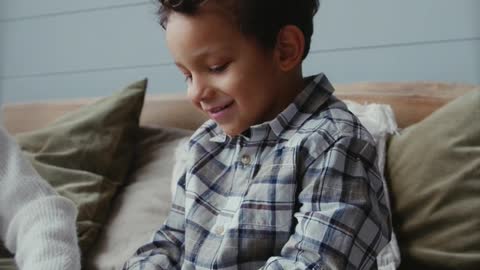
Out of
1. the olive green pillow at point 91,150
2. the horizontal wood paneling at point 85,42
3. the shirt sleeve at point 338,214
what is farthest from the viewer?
the horizontal wood paneling at point 85,42

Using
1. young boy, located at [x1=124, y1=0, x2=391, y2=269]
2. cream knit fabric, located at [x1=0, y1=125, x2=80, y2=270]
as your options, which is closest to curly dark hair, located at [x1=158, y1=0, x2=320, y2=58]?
young boy, located at [x1=124, y1=0, x2=391, y2=269]

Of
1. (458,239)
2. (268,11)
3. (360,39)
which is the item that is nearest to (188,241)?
(268,11)

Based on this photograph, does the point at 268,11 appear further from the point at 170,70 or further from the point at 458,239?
the point at 170,70

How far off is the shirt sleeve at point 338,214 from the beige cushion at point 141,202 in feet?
1.91

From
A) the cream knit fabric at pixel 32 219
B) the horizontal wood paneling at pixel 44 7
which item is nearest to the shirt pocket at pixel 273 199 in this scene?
the cream knit fabric at pixel 32 219

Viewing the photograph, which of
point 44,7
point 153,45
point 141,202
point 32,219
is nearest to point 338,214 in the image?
point 32,219

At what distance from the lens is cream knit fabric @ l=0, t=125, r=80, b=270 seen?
978 mm

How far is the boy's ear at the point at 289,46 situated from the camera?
36.6 inches

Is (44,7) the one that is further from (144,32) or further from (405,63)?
(405,63)

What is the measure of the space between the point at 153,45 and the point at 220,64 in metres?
1.13

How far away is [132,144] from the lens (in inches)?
64.7

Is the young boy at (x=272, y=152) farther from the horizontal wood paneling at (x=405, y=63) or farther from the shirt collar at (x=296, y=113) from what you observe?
the horizontal wood paneling at (x=405, y=63)

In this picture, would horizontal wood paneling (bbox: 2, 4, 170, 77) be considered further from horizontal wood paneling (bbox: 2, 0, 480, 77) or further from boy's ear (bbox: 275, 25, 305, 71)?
boy's ear (bbox: 275, 25, 305, 71)

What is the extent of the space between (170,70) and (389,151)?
873mm
